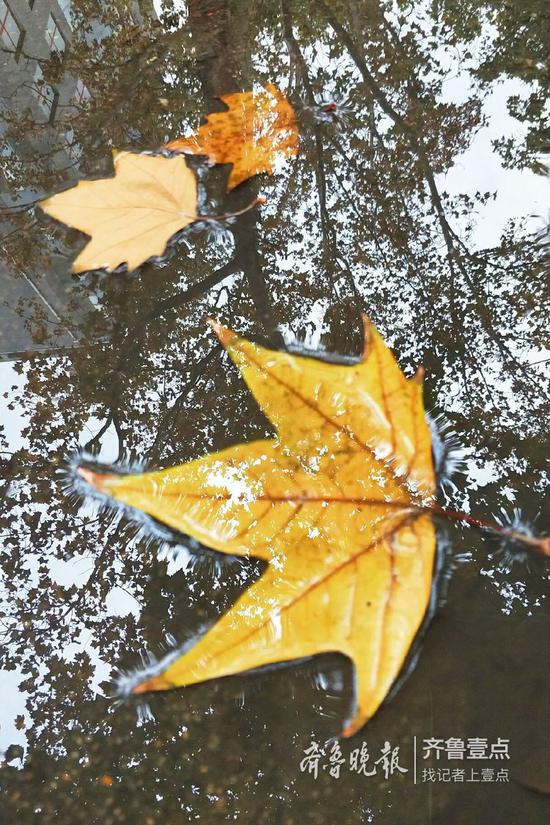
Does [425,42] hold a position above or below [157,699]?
above

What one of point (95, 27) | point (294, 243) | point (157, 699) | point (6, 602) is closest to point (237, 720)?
point (157, 699)

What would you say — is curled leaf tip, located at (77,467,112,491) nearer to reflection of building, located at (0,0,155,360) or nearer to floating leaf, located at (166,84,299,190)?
reflection of building, located at (0,0,155,360)

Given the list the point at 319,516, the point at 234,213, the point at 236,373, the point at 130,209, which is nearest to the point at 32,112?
the point at 130,209

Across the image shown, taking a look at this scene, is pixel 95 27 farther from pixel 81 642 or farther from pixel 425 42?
pixel 81 642

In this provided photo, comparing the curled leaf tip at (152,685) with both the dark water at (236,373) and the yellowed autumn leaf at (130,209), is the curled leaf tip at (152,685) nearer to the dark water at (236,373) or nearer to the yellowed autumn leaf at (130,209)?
the dark water at (236,373)

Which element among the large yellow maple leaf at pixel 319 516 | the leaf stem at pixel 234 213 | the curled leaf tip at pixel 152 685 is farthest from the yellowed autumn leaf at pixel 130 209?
the curled leaf tip at pixel 152 685

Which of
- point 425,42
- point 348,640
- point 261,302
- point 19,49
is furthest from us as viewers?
point 19,49
